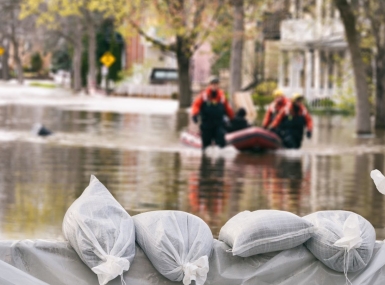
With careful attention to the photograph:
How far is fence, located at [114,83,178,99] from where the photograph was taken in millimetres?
67000

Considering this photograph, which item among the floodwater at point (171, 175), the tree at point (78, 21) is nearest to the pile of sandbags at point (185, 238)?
the floodwater at point (171, 175)

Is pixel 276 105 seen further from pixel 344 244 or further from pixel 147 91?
pixel 147 91

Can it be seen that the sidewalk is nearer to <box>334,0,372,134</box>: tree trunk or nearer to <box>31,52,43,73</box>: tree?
<box>334,0,372,134</box>: tree trunk

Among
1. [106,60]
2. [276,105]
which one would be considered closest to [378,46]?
Result: [276,105]

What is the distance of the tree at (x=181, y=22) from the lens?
1751 inches

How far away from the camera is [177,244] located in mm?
5039

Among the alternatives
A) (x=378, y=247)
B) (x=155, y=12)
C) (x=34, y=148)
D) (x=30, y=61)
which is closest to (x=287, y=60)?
(x=155, y=12)

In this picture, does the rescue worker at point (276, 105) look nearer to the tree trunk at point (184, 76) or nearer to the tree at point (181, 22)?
the tree at point (181, 22)

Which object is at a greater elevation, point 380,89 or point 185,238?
point 185,238

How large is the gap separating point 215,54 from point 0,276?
6212 centimetres

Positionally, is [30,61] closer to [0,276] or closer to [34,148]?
[34,148]

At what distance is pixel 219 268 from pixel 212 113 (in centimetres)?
1669

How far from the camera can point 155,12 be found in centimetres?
4538

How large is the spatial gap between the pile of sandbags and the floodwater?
4.76 meters
